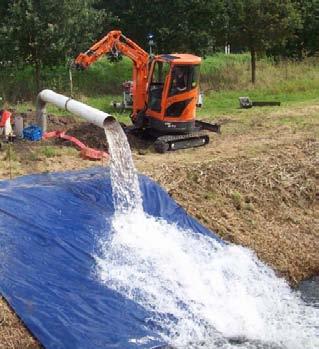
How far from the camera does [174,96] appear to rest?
13.9 m

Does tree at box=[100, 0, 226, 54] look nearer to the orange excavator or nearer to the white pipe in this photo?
the orange excavator

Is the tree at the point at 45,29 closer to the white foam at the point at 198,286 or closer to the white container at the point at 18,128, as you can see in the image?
the white container at the point at 18,128

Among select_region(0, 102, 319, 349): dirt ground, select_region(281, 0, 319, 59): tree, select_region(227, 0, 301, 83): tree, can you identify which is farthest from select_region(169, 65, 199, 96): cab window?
select_region(281, 0, 319, 59): tree

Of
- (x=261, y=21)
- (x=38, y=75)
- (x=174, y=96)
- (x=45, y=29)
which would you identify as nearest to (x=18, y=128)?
(x=174, y=96)

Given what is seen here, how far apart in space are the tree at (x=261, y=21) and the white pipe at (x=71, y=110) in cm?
1165

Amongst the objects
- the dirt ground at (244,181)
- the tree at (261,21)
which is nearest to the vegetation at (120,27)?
the tree at (261,21)

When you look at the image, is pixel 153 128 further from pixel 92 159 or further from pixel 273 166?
pixel 273 166

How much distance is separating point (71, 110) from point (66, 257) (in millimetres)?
4373

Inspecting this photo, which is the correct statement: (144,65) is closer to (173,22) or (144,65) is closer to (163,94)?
(163,94)

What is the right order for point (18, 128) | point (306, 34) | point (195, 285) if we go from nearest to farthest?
point (195, 285) → point (18, 128) → point (306, 34)

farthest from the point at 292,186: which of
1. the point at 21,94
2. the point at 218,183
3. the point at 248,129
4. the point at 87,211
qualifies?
the point at 21,94

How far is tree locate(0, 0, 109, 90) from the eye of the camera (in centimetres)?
1845

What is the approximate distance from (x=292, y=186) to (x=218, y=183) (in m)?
1.68

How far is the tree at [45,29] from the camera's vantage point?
1845 centimetres
